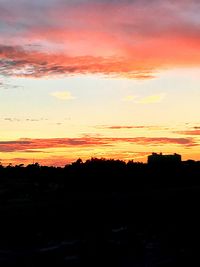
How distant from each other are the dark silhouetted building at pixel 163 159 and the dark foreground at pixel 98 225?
13358 millimetres

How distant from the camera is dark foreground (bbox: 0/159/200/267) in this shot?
22.9 meters

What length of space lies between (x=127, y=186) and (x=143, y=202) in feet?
36.7

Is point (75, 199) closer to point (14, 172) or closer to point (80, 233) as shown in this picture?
point (80, 233)

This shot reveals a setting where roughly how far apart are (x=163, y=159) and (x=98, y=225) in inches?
1454

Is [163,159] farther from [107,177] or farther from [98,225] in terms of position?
[98,225]

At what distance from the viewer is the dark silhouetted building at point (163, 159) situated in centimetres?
6662

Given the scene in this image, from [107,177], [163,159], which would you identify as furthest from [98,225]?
[163,159]

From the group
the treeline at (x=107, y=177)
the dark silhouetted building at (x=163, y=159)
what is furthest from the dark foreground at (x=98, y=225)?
the dark silhouetted building at (x=163, y=159)

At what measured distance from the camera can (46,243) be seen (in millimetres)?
26594

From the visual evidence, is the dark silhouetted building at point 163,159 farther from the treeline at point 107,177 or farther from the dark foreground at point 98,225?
the dark foreground at point 98,225

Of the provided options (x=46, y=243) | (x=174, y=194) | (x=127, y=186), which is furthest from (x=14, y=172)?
(x=46, y=243)

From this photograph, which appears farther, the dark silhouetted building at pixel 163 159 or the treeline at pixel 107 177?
the dark silhouetted building at pixel 163 159

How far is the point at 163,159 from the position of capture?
6788 centimetres

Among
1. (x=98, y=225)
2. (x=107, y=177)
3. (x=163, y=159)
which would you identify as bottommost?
(x=98, y=225)
